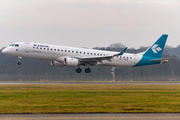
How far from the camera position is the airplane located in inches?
1780

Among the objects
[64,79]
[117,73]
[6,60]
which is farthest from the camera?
[6,60]

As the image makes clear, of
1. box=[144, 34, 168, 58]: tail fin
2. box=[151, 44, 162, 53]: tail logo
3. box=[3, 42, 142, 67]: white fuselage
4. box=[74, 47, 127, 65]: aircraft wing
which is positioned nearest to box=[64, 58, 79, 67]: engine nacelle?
box=[3, 42, 142, 67]: white fuselage

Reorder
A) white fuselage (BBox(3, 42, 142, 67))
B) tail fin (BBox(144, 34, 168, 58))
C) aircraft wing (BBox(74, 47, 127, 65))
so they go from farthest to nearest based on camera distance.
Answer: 1. tail fin (BBox(144, 34, 168, 58))
2. aircraft wing (BBox(74, 47, 127, 65))
3. white fuselage (BBox(3, 42, 142, 67))

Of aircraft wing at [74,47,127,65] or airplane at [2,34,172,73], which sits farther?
aircraft wing at [74,47,127,65]

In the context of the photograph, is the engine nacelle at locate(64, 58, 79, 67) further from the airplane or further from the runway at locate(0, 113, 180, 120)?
the runway at locate(0, 113, 180, 120)

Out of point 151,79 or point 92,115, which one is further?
point 151,79

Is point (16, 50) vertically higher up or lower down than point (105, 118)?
higher up

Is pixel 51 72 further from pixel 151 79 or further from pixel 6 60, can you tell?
pixel 151 79

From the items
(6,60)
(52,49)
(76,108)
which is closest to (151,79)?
(52,49)

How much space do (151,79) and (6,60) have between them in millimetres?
41547

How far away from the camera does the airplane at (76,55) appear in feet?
148

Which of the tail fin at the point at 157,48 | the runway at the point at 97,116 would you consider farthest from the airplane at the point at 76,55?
the runway at the point at 97,116

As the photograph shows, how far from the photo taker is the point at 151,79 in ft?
241

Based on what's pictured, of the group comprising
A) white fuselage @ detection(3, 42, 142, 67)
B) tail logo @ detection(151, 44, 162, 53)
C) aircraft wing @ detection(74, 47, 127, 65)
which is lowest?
aircraft wing @ detection(74, 47, 127, 65)
